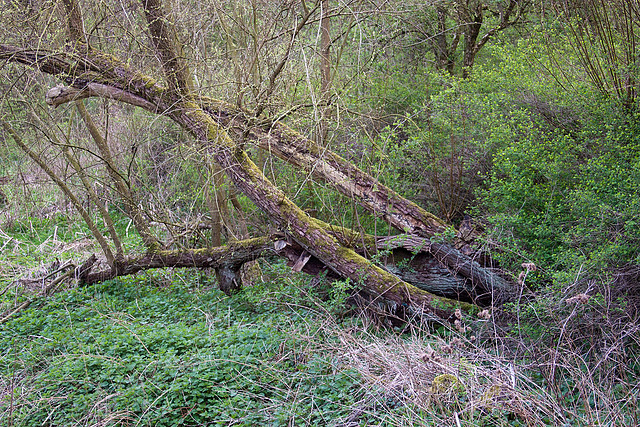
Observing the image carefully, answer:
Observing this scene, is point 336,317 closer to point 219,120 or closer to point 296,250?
point 296,250

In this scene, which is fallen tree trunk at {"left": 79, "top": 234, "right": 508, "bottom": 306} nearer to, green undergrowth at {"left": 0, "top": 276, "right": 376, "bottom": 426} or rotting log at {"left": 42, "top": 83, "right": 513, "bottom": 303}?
rotting log at {"left": 42, "top": 83, "right": 513, "bottom": 303}

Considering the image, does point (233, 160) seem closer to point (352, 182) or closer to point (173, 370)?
point (352, 182)

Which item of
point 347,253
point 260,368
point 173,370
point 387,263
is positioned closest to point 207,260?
point 347,253

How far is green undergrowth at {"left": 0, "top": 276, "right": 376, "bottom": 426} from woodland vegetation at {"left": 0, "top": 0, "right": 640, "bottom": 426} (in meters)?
0.03

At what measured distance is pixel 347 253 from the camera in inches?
236

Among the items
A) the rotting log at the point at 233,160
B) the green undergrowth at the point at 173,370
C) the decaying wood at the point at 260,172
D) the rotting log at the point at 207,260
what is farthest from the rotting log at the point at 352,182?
the green undergrowth at the point at 173,370

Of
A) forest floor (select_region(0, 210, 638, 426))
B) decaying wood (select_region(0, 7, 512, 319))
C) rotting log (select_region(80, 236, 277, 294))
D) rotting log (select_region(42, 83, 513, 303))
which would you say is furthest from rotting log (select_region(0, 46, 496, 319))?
rotting log (select_region(80, 236, 277, 294))

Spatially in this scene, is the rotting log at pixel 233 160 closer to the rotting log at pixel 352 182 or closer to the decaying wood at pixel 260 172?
the decaying wood at pixel 260 172

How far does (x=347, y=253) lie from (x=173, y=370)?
7.28 ft

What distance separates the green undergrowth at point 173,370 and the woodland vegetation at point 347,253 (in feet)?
0.08

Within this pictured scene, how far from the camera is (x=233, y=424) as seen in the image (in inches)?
162

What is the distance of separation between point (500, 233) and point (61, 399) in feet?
13.9

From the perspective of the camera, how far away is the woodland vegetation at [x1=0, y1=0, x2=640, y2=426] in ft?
13.8

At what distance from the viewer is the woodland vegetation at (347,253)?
13.8 feet
